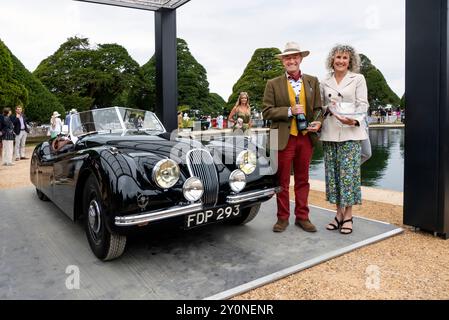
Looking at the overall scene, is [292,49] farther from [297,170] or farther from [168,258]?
[168,258]

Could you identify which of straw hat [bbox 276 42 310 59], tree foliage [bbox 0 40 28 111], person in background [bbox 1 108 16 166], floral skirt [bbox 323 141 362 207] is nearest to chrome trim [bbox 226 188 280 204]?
floral skirt [bbox 323 141 362 207]

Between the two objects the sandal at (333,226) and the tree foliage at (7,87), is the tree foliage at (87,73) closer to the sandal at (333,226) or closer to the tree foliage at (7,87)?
the tree foliage at (7,87)

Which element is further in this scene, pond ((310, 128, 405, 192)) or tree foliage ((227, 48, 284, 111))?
tree foliage ((227, 48, 284, 111))

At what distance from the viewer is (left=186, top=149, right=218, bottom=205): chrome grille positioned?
2969mm

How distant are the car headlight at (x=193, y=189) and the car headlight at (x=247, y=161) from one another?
1.92 feet

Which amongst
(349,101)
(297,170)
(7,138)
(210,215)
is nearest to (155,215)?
(210,215)

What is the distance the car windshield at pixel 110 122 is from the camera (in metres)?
4.11

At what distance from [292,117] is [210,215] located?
1.36 m

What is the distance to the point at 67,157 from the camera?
363 cm

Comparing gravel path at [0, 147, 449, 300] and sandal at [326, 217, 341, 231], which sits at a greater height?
sandal at [326, 217, 341, 231]

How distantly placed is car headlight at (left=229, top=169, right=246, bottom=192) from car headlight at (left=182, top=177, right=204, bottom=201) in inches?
14.5

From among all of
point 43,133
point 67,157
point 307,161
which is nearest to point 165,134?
point 67,157

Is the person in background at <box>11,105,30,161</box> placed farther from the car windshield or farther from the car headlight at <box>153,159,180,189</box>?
the car headlight at <box>153,159,180,189</box>
